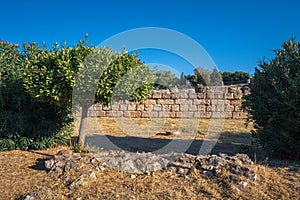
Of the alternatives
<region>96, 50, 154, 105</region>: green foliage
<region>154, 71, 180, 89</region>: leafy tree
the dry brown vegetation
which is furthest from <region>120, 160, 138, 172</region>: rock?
<region>154, 71, 180, 89</region>: leafy tree

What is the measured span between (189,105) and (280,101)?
8496mm

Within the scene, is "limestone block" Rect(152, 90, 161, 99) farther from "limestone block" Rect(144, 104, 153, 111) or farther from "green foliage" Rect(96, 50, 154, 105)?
"green foliage" Rect(96, 50, 154, 105)

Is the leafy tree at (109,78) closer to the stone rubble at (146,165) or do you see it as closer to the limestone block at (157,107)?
the stone rubble at (146,165)

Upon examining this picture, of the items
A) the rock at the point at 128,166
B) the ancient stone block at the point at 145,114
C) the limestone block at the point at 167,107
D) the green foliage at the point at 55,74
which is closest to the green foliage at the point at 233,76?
the limestone block at the point at 167,107

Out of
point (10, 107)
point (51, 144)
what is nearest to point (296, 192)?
point (51, 144)

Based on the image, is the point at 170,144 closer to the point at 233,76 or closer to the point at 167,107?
the point at 167,107

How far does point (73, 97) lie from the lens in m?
4.71

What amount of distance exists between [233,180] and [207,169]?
464mm

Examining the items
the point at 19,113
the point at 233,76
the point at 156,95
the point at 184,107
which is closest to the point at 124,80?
the point at 19,113

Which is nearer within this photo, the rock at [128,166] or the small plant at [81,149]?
the rock at [128,166]

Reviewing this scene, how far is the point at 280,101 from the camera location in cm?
492

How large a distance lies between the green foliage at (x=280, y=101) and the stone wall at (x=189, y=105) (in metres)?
7.68

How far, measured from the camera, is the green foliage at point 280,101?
190 inches

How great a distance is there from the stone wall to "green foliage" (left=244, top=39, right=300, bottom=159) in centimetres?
768
